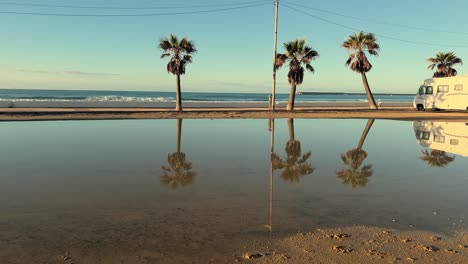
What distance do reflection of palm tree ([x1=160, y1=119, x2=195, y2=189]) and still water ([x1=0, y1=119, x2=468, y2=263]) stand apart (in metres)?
0.03

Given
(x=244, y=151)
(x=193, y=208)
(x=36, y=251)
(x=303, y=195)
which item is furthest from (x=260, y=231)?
(x=244, y=151)

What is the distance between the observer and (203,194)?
7871 mm

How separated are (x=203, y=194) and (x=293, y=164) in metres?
4.23

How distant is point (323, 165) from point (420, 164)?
327cm

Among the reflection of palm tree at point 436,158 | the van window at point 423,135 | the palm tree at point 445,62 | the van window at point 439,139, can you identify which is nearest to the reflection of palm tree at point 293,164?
the reflection of palm tree at point 436,158

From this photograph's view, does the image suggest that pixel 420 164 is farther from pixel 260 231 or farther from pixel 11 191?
pixel 11 191

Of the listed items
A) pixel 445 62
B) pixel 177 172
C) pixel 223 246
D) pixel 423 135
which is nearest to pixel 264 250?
pixel 223 246

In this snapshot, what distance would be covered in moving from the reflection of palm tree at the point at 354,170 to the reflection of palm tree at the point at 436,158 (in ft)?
6.67

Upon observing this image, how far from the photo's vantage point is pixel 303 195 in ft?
25.9

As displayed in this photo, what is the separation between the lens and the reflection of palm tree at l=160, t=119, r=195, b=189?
887cm

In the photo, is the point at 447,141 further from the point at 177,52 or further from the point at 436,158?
the point at 177,52

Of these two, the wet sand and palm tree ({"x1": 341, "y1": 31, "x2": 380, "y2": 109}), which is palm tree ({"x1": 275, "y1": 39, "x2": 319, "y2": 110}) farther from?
the wet sand

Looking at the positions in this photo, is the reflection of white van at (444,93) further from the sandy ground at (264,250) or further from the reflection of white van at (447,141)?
→ the sandy ground at (264,250)

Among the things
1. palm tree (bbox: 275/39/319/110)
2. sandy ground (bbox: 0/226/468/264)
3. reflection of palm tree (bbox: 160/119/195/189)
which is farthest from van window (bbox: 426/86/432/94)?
sandy ground (bbox: 0/226/468/264)
